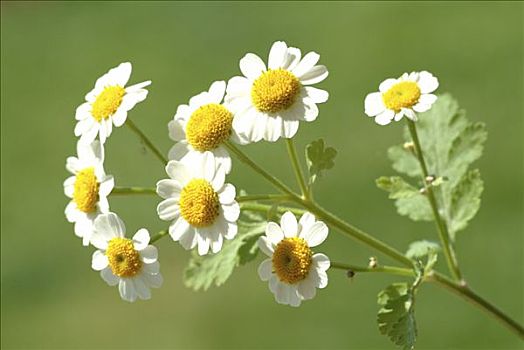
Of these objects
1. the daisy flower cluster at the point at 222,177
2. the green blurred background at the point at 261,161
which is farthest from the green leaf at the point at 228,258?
the green blurred background at the point at 261,161

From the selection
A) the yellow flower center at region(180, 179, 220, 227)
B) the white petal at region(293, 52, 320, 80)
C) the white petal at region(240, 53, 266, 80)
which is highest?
the white petal at region(240, 53, 266, 80)

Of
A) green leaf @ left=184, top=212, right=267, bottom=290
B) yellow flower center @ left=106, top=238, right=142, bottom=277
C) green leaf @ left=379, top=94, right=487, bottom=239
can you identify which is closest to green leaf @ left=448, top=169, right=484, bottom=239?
green leaf @ left=379, top=94, right=487, bottom=239

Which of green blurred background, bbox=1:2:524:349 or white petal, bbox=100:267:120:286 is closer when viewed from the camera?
white petal, bbox=100:267:120:286

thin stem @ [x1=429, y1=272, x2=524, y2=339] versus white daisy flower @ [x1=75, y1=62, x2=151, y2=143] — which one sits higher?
white daisy flower @ [x1=75, y1=62, x2=151, y2=143]

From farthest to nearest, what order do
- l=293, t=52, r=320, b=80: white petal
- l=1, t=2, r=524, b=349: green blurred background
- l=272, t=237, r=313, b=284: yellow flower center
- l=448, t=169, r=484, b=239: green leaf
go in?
l=1, t=2, r=524, b=349: green blurred background → l=448, t=169, r=484, b=239: green leaf → l=293, t=52, r=320, b=80: white petal → l=272, t=237, r=313, b=284: yellow flower center

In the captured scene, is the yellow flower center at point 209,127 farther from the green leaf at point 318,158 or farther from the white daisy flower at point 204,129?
the green leaf at point 318,158

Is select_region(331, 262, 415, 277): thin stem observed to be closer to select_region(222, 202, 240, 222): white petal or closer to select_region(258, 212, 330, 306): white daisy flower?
select_region(258, 212, 330, 306): white daisy flower

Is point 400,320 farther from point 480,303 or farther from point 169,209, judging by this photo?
point 169,209

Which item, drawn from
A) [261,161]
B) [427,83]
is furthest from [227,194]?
[261,161]
